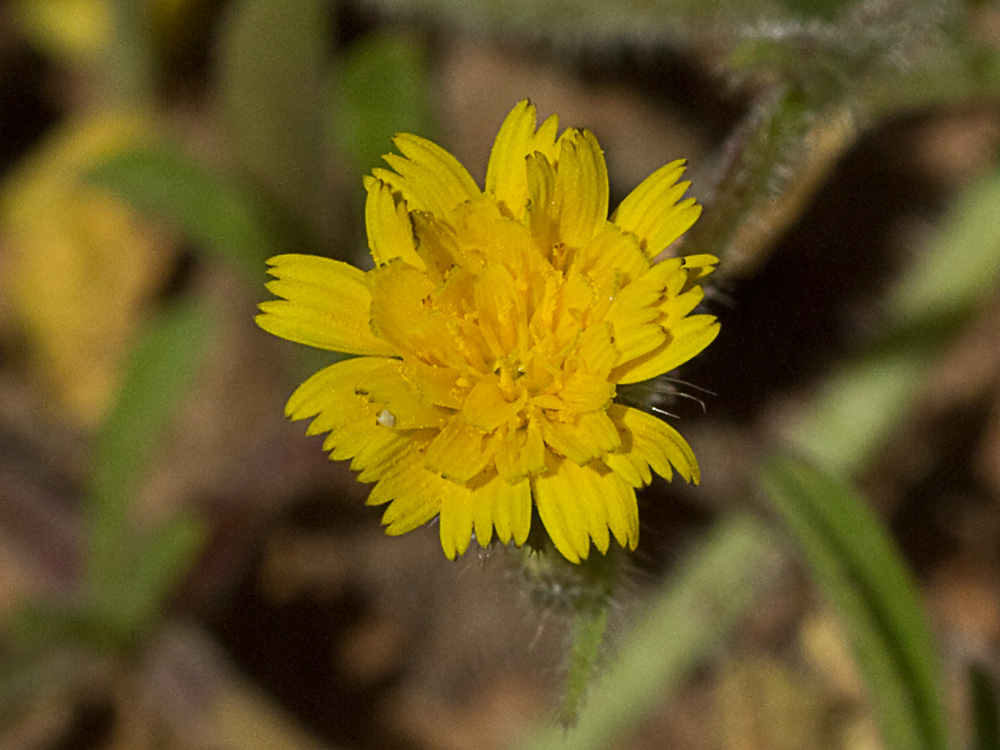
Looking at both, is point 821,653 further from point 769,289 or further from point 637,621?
point 769,289

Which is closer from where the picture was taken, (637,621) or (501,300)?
(501,300)

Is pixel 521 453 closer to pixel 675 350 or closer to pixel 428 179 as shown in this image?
pixel 675 350

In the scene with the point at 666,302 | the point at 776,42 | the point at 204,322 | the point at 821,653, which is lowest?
the point at 204,322

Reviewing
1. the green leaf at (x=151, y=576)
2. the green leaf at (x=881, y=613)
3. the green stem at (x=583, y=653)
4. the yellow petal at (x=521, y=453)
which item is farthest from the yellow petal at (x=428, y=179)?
the green leaf at (x=151, y=576)

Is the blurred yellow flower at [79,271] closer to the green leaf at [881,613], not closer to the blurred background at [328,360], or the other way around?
the blurred background at [328,360]

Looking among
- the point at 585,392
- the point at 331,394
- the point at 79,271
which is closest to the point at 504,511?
the point at 585,392

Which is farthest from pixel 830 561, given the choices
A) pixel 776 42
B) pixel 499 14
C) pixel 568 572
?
pixel 499 14
